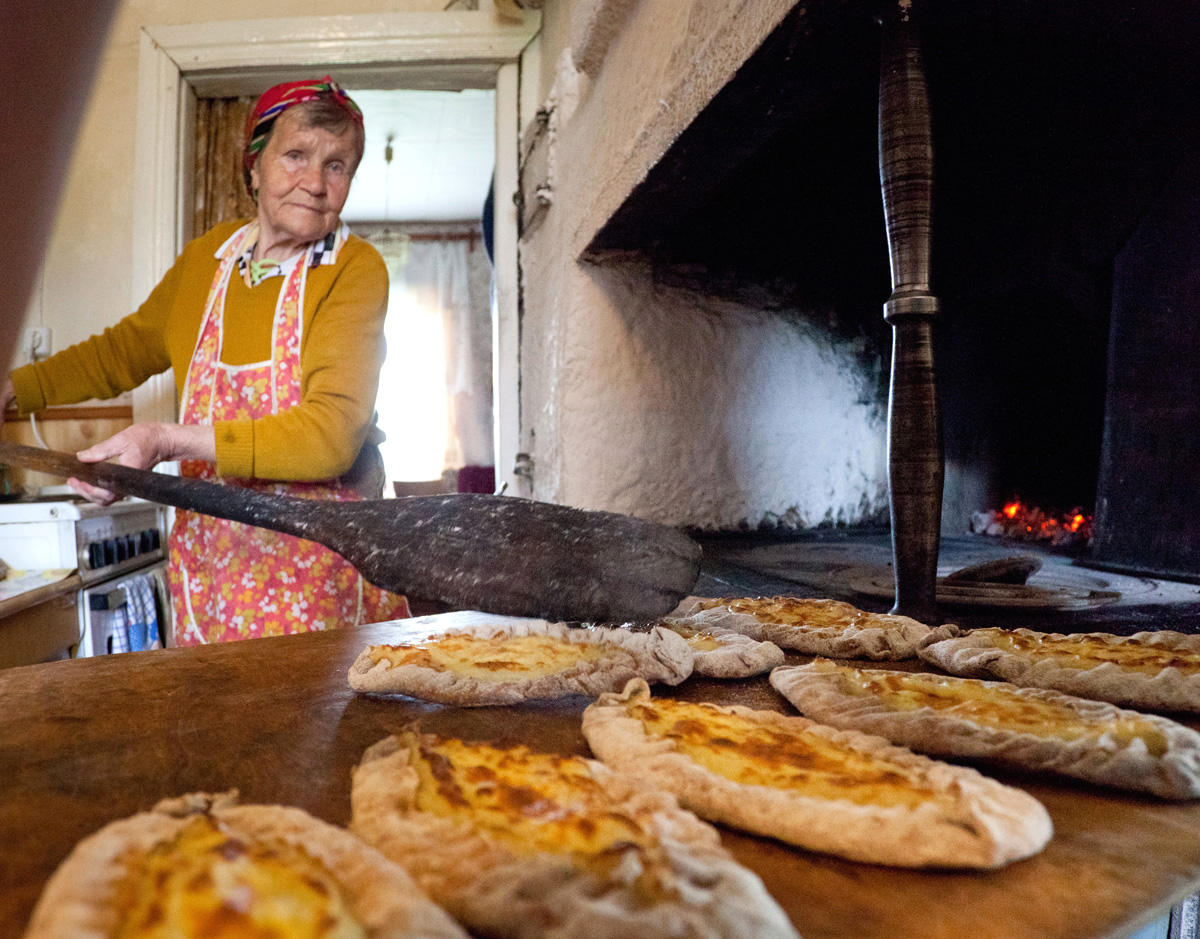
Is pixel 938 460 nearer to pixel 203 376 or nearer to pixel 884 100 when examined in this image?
pixel 884 100

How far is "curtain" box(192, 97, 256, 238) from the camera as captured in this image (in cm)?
345

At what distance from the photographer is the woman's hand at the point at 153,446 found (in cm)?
140

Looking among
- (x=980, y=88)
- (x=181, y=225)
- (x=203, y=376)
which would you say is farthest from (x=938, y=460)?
→ (x=181, y=225)

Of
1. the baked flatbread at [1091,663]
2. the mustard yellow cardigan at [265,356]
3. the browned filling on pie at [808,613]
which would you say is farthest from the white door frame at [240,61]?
the baked flatbread at [1091,663]

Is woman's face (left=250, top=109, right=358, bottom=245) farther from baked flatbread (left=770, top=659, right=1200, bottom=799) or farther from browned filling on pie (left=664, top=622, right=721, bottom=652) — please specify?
baked flatbread (left=770, top=659, right=1200, bottom=799)

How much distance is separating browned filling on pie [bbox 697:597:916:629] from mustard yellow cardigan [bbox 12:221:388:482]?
84 cm

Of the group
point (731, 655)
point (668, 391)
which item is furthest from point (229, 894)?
point (668, 391)

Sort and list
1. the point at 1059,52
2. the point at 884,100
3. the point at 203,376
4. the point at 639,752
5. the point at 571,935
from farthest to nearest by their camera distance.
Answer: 1. the point at 203,376
2. the point at 1059,52
3. the point at 884,100
4. the point at 639,752
5. the point at 571,935

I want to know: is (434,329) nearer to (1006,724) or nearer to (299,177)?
(299,177)

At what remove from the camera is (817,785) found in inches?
26.1

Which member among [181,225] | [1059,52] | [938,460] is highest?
[181,225]

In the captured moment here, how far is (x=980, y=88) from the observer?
63.3 inches

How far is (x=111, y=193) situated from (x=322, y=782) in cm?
356

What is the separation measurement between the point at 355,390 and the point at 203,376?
1.48 feet
